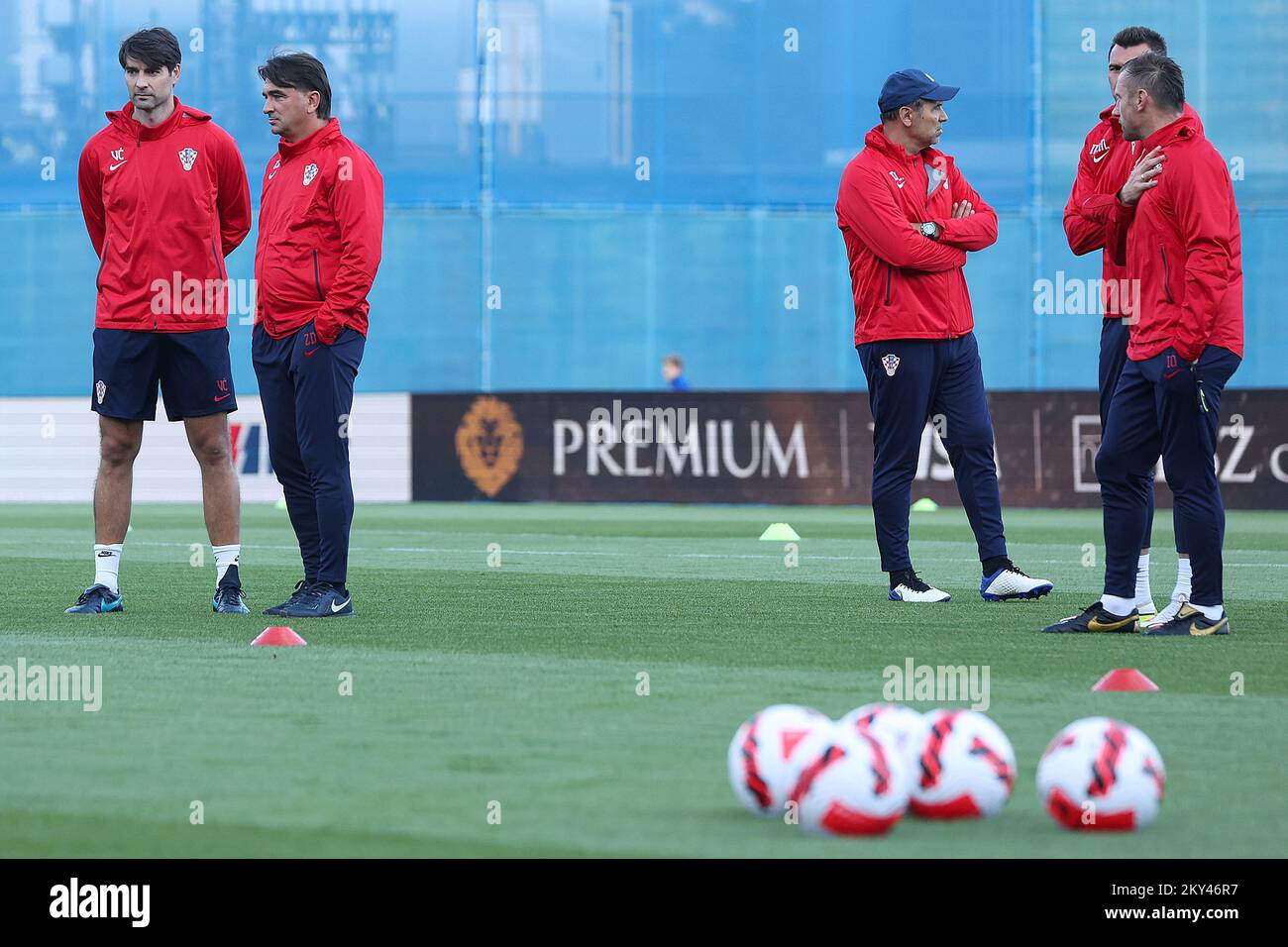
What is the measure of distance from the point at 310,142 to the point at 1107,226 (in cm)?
301

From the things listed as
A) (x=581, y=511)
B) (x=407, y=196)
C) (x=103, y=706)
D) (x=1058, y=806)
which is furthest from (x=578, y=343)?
(x=1058, y=806)

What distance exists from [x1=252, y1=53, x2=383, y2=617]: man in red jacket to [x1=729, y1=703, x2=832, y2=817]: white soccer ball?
4.00 metres

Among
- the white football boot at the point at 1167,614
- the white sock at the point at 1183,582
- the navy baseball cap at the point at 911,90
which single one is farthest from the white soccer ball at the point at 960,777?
the navy baseball cap at the point at 911,90

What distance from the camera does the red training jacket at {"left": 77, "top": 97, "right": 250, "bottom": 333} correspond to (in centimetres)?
784

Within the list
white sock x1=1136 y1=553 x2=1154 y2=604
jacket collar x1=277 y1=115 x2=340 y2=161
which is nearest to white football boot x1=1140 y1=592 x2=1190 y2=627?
white sock x1=1136 y1=553 x2=1154 y2=604

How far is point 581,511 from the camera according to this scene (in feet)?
60.0

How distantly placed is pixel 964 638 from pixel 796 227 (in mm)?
19187

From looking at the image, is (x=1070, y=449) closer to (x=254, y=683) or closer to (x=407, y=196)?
(x=407, y=196)

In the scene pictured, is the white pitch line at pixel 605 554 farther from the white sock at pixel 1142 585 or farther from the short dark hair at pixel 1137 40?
the short dark hair at pixel 1137 40

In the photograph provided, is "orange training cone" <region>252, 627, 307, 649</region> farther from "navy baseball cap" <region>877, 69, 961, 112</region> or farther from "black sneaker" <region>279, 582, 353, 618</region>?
"navy baseball cap" <region>877, 69, 961, 112</region>

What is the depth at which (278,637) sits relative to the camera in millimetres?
6672

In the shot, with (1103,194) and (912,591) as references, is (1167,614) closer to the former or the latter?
(912,591)
